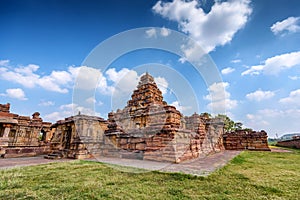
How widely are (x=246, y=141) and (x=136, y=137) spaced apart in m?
11.2

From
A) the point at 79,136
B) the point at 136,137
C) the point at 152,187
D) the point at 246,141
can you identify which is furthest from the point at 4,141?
the point at 246,141

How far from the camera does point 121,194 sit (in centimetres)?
265

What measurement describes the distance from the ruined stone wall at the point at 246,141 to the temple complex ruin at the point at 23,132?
15394 millimetres

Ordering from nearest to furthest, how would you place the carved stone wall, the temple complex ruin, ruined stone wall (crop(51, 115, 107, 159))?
the carved stone wall < ruined stone wall (crop(51, 115, 107, 159)) < the temple complex ruin

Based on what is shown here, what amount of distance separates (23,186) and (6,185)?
1.25 feet

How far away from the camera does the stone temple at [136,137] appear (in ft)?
22.7

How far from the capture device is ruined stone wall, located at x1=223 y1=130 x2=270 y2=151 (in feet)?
42.8

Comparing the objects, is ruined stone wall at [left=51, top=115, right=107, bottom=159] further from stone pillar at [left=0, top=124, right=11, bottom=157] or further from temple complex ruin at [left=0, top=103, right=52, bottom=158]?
stone pillar at [left=0, top=124, right=11, bottom=157]

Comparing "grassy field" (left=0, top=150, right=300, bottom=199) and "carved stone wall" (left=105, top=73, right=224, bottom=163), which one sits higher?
"carved stone wall" (left=105, top=73, right=224, bottom=163)

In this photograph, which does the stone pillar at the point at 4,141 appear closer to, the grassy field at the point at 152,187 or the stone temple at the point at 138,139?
the stone temple at the point at 138,139

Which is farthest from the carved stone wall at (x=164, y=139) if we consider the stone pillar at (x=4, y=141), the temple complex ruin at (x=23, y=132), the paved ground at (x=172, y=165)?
the stone pillar at (x=4, y=141)

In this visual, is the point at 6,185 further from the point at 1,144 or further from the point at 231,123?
the point at 231,123

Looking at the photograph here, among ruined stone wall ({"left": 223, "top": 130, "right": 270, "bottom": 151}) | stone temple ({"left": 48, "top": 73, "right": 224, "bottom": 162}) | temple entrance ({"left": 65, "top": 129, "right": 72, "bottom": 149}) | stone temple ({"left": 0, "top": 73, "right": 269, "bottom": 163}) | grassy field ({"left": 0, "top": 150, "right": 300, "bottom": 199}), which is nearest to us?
grassy field ({"left": 0, "top": 150, "right": 300, "bottom": 199})

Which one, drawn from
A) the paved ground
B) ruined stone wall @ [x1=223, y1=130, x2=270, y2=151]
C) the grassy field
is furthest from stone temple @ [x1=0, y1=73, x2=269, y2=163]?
the grassy field
